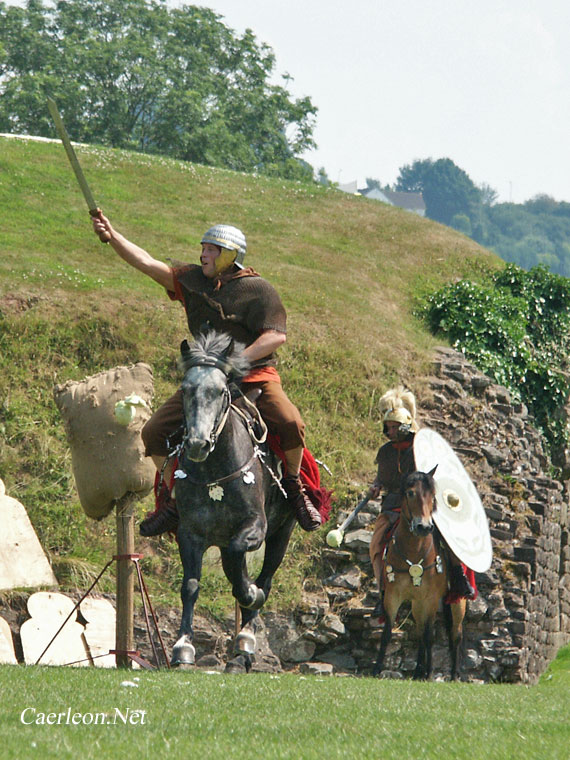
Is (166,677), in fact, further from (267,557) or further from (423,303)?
(423,303)

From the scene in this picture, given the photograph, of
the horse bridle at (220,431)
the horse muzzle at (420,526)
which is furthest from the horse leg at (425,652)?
the horse bridle at (220,431)

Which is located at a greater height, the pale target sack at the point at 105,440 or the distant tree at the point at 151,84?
the distant tree at the point at 151,84

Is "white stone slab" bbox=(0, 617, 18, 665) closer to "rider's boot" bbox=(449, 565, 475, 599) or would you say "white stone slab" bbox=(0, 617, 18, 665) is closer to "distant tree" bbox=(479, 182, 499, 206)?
"rider's boot" bbox=(449, 565, 475, 599)

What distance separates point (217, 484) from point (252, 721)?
300 centimetres

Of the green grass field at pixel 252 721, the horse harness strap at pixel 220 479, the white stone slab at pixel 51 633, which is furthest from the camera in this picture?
the white stone slab at pixel 51 633

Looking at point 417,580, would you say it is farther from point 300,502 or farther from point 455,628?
point 300,502

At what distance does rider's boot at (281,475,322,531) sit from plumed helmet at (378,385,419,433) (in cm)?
328

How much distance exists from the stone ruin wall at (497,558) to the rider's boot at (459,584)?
2479 millimetres

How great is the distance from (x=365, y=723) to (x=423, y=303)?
Answer: 18.9 meters

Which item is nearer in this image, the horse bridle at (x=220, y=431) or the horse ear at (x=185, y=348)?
the horse bridle at (x=220, y=431)

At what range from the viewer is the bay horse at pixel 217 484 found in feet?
26.5

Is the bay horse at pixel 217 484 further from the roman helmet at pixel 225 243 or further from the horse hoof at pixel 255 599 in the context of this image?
the roman helmet at pixel 225 243

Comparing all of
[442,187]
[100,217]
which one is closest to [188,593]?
[100,217]

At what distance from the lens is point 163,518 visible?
9078mm
